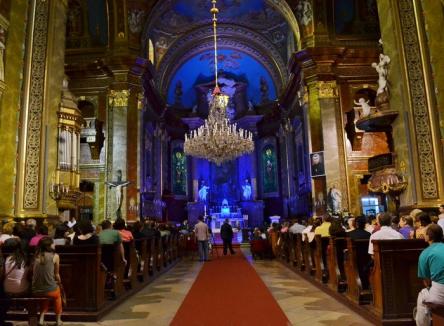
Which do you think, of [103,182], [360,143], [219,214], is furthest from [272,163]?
[103,182]

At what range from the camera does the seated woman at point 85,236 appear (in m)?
5.68

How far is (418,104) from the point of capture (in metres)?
8.16

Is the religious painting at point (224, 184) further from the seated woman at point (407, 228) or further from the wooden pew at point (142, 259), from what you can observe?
the seated woman at point (407, 228)

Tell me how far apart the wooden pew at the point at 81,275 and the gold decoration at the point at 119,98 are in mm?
11356

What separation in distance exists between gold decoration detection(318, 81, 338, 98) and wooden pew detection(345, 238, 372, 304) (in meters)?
10.9

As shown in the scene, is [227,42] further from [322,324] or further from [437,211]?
[322,324]

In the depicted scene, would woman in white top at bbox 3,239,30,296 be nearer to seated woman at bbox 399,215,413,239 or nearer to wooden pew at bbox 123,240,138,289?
wooden pew at bbox 123,240,138,289

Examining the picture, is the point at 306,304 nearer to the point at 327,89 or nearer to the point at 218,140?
the point at 218,140

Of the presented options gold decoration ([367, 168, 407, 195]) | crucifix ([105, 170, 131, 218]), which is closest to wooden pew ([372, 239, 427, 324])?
A: gold decoration ([367, 168, 407, 195])

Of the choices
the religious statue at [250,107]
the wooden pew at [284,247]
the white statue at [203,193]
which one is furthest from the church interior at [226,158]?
the white statue at [203,193]

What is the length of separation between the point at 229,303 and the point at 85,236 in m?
2.39

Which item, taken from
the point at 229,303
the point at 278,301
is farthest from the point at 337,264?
the point at 229,303

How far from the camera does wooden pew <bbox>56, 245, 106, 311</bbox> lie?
5448 mm

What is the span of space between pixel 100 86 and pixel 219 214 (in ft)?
33.4
